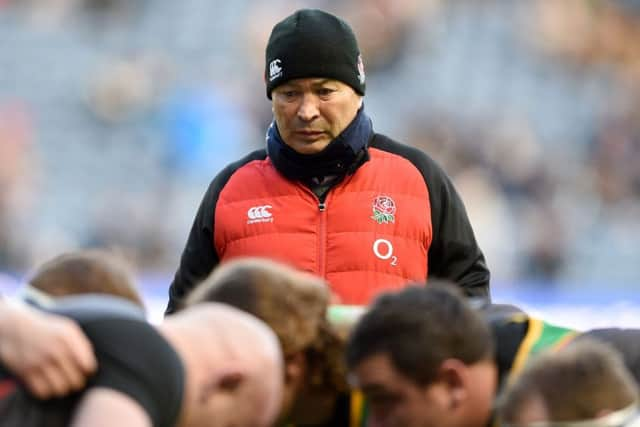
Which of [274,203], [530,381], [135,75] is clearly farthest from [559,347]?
[135,75]

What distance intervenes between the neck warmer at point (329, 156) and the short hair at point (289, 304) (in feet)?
4.34

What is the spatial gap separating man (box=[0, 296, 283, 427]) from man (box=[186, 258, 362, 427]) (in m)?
0.17

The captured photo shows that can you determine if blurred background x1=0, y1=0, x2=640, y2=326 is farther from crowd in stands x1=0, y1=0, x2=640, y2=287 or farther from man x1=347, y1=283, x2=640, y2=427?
man x1=347, y1=283, x2=640, y2=427

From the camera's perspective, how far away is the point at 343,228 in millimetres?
5156

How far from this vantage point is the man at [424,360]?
11.5ft

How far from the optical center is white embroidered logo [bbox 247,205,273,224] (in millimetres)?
5168

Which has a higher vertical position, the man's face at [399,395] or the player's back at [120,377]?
the player's back at [120,377]

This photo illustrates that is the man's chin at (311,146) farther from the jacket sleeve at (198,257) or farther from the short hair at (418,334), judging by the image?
the short hair at (418,334)

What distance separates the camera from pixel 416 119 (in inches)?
512

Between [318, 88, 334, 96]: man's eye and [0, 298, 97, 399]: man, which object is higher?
[318, 88, 334, 96]: man's eye

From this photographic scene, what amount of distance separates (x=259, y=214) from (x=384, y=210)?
42cm

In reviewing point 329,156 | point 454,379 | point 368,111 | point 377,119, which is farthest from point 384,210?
point 368,111

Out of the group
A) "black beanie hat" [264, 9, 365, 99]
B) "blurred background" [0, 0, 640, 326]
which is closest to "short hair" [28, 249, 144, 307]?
"black beanie hat" [264, 9, 365, 99]

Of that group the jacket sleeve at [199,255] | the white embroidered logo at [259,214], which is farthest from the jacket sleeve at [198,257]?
the white embroidered logo at [259,214]
